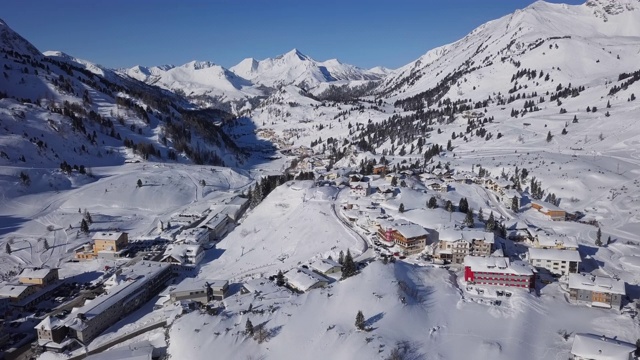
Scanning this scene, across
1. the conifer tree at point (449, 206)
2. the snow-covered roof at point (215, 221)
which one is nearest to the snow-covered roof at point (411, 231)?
the conifer tree at point (449, 206)

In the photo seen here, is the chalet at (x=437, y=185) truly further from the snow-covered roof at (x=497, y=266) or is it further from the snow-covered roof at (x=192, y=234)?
the snow-covered roof at (x=192, y=234)

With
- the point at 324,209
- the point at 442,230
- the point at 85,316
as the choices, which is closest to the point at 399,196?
the point at 324,209

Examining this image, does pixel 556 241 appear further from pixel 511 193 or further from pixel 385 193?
pixel 385 193

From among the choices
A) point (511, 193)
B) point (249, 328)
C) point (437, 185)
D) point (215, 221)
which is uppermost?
point (437, 185)

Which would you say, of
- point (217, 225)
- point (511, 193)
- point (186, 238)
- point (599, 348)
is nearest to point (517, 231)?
point (511, 193)

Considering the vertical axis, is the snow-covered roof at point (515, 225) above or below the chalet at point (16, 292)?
above

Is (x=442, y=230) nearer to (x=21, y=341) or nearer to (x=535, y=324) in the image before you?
(x=535, y=324)

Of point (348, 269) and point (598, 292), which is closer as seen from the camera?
point (598, 292)
